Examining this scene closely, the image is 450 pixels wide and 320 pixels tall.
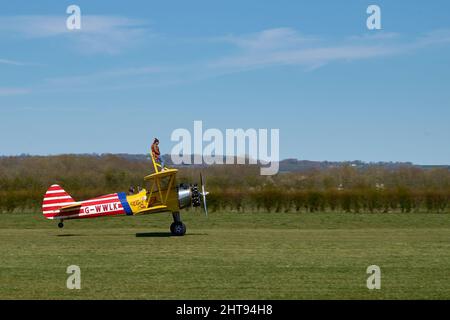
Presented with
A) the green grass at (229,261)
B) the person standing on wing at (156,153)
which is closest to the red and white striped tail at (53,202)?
the green grass at (229,261)

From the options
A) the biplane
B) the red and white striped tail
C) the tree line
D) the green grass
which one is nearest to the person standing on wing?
the biplane

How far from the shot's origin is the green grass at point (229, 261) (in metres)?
15.9

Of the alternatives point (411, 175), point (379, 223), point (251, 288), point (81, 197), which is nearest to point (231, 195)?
Answer: point (81, 197)

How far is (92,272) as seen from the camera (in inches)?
741

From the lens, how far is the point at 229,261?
828 inches

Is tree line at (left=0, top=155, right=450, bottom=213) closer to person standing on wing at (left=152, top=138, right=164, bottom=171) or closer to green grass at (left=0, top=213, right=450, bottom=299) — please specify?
green grass at (left=0, top=213, right=450, bottom=299)

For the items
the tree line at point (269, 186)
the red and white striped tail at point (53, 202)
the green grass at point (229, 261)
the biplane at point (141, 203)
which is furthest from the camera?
the tree line at point (269, 186)

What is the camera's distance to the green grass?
52.1 feet

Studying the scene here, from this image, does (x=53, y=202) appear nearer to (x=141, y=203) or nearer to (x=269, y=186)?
A: (x=141, y=203)

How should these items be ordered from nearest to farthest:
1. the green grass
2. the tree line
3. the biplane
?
the green grass
the biplane
the tree line

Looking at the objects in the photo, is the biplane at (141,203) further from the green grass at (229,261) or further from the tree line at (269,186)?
the tree line at (269,186)

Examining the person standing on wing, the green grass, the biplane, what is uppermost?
the person standing on wing
